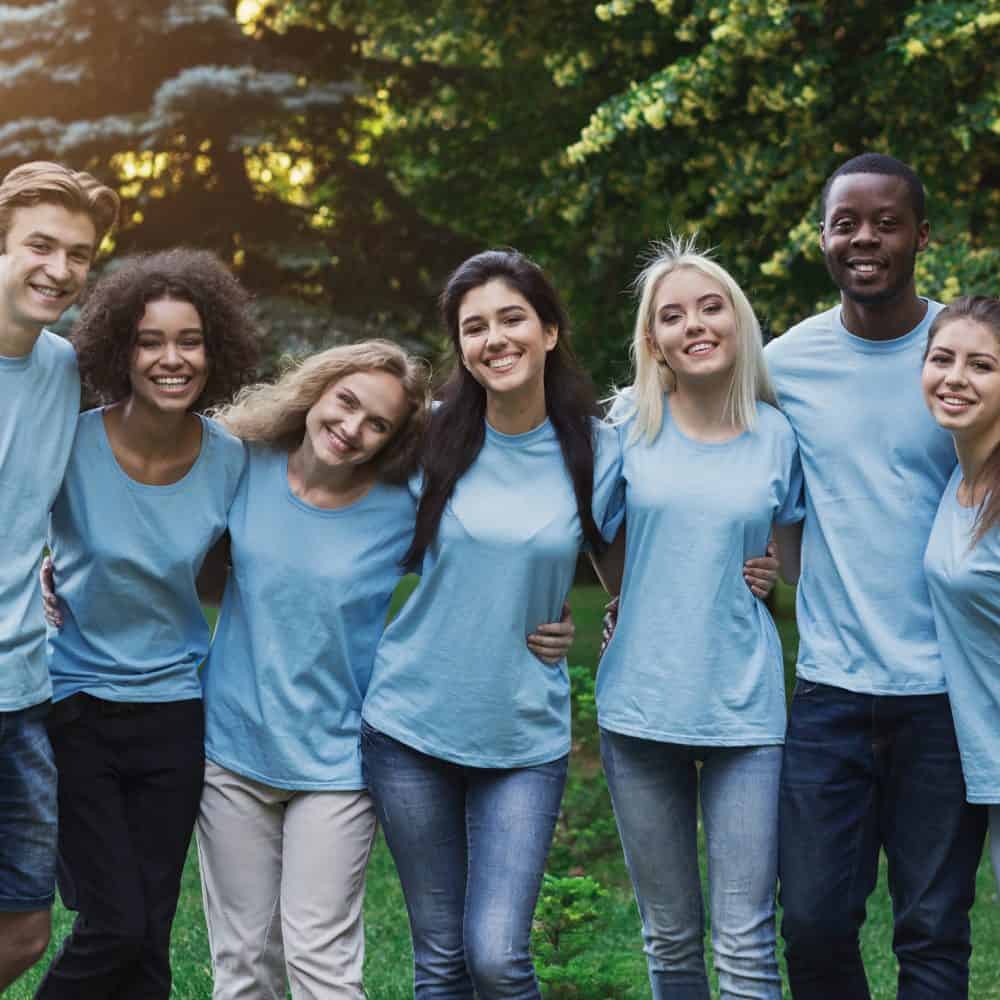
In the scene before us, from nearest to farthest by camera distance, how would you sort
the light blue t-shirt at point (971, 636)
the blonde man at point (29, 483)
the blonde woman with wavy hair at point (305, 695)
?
the light blue t-shirt at point (971, 636) → the blonde man at point (29, 483) → the blonde woman with wavy hair at point (305, 695)

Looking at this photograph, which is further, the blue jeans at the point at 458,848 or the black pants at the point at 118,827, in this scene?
the black pants at the point at 118,827

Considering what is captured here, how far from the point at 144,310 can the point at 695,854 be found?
7.03 feet

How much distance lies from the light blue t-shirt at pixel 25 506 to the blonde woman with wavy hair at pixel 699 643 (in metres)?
1.52

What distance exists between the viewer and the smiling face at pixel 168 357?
415 cm

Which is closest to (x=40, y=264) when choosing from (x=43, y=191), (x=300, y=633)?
(x=43, y=191)

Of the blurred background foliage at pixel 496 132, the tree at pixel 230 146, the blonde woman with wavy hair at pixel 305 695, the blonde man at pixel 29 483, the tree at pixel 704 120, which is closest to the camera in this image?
the blonde man at pixel 29 483

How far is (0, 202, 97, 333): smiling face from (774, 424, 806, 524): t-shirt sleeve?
6.45ft

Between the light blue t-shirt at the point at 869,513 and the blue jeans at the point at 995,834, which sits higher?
→ the light blue t-shirt at the point at 869,513

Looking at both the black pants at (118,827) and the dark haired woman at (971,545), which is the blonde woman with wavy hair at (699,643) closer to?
the dark haired woman at (971,545)

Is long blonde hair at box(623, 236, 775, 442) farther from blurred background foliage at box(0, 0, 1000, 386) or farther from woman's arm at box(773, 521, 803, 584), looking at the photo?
blurred background foliage at box(0, 0, 1000, 386)

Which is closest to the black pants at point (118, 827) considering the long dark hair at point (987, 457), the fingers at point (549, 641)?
the fingers at point (549, 641)

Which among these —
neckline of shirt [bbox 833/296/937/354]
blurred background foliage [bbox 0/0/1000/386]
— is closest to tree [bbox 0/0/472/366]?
blurred background foliage [bbox 0/0/1000/386]

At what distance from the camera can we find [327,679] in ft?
13.5

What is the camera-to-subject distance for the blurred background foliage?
29.7 feet
